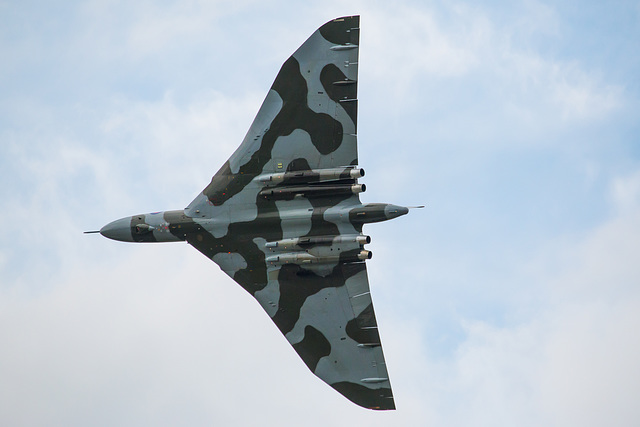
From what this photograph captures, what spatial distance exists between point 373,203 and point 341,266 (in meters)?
3.23

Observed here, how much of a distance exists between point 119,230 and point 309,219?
9.21m

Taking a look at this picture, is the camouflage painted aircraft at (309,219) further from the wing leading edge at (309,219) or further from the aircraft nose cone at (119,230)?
the aircraft nose cone at (119,230)

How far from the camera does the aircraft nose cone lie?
5462cm

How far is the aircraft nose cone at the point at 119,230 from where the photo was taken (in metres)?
54.6

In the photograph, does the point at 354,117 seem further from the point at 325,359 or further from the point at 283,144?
the point at 325,359

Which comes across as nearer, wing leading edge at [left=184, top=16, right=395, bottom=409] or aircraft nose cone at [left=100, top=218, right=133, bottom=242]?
wing leading edge at [left=184, top=16, right=395, bottom=409]

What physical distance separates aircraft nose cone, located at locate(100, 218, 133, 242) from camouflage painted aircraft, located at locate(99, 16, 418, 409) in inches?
63.4

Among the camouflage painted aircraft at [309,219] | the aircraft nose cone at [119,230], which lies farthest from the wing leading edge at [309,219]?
the aircraft nose cone at [119,230]

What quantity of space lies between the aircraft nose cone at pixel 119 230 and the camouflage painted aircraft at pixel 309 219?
1.61 metres

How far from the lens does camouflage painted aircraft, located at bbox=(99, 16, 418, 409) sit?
5178 cm

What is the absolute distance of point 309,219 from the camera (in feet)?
170

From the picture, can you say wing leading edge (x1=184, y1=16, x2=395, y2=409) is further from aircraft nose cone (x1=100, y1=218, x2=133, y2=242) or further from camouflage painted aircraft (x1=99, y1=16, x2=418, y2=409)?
aircraft nose cone (x1=100, y1=218, x2=133, y2=242)

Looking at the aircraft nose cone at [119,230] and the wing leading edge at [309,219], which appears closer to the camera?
the wing leading edge at [309,219]

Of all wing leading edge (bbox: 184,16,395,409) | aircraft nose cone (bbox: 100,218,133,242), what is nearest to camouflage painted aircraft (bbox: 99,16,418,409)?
wing leading edge (bbox: 184,16,395,409)
